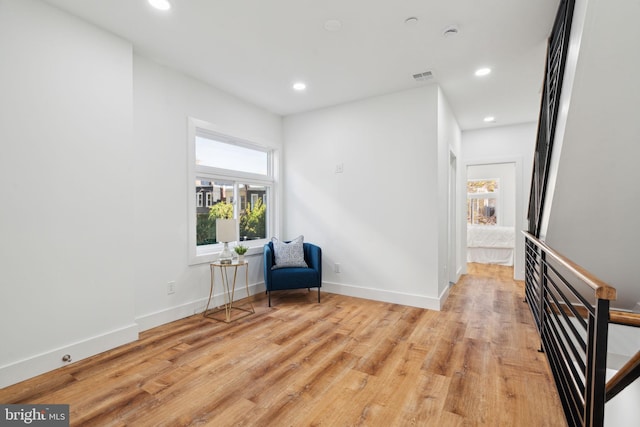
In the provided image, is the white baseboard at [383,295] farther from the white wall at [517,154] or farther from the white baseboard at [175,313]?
the white wall at [517,154]

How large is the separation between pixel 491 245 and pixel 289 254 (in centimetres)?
516

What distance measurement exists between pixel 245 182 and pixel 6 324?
2.77 m

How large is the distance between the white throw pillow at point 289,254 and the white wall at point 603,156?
9.14 feet

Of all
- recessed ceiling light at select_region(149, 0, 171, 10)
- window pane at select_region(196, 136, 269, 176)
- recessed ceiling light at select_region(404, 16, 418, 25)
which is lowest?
window pane at select_region(196, 136, 269, 176)

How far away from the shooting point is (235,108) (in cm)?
410

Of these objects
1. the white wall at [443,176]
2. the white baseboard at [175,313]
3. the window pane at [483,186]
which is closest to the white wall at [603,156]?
the white wall at [443,176]

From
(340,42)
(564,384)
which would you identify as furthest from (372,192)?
(564,384)

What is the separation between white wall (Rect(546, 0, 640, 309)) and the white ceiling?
2.79 ft

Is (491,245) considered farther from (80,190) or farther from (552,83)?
(80,190)

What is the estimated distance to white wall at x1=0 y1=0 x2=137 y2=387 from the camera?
212 cm

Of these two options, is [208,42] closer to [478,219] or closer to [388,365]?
[388,365]

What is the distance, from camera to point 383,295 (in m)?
4.04

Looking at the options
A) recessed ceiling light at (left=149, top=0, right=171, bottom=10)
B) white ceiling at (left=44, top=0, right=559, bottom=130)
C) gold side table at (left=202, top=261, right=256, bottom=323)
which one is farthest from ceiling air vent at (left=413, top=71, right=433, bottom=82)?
gold side table at (left=202, top=261, right=256, bottom=323)

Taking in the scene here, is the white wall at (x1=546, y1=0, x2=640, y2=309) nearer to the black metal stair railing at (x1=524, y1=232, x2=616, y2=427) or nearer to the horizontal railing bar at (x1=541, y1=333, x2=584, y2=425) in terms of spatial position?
the black metal stair railing at (x1=524, y1=232, x2=616, y2=427)
